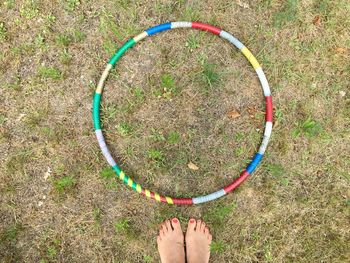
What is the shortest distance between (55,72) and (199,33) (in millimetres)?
1723

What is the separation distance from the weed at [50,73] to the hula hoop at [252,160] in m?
0.51

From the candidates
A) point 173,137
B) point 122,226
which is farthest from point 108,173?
point 173,137

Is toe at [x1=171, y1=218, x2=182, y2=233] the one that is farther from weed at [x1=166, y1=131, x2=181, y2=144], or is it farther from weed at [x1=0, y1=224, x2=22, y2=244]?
weed at [x1=0, y1=224, x2=22, y2=244]

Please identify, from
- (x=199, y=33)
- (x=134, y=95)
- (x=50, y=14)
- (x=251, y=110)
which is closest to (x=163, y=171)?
(x=134, y=95)

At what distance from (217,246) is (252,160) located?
1.06 metres

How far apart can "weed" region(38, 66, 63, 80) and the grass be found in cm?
1

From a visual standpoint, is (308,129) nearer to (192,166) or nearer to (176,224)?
(192,166)

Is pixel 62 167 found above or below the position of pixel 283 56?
below

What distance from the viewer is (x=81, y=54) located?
4742 mm

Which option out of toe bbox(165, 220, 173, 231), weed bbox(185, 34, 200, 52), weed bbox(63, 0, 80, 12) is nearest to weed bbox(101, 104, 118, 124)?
weed bbox(185, 34, 200, 52)

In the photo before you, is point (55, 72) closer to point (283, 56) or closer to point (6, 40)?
point (6, 40)

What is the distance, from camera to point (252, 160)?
4.63 meters

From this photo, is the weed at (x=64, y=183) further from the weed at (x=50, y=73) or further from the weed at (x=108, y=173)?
the weed at (x=50, y=73)

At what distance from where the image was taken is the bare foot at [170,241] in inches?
182
